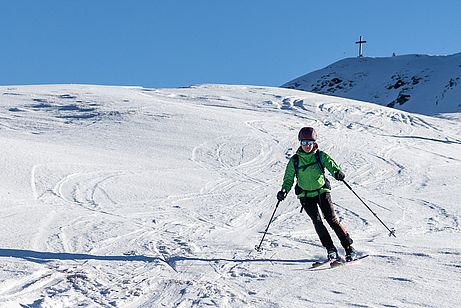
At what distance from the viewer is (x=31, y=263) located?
631 cm

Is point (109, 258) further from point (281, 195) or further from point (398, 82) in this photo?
point (398, 82)

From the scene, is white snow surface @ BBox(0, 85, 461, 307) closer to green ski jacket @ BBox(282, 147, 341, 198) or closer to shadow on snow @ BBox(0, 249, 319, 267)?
shadow on snow @ BBox(0, 249, 319, 267)

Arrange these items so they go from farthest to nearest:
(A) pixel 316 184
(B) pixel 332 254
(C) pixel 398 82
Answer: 1. (C) pixel 398 82
2. (A) pixel 316 184
3. (B) pixel 332 254

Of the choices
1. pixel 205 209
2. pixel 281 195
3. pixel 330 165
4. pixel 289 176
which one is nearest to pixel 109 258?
pixel 281 195

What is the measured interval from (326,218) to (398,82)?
48.0m

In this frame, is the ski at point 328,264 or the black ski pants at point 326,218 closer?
the ski at point 328,264

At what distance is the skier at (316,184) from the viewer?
6.57 meters

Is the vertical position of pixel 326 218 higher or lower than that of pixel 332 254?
higher

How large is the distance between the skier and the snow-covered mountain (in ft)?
123

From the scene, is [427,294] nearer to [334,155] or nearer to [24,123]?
[334,155]

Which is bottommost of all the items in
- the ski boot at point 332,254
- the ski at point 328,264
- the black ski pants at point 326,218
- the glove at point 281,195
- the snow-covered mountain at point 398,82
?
the ski at point 328,264

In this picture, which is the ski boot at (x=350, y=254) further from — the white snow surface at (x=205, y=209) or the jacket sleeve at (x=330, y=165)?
the jacket sleeve at (x=330, y=165)

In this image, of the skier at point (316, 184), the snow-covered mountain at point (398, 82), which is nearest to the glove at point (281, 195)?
the skier at point (316, 184)

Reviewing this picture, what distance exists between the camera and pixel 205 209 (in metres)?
10.3
